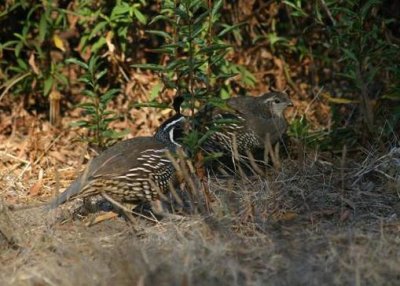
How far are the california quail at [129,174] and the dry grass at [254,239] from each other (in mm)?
214

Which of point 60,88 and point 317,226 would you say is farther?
point 60,88

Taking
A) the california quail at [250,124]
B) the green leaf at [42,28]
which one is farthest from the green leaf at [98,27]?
the california quail at [250,124]

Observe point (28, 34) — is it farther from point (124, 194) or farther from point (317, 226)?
point (317, 226)

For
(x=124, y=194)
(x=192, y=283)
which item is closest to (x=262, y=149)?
(x=124, y=194)

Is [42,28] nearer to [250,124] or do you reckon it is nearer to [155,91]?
[155,91]

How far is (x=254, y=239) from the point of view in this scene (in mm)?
4602

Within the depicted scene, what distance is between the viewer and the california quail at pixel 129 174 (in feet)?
16.5

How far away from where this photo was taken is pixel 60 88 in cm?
749

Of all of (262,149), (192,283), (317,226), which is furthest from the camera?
(262,149)

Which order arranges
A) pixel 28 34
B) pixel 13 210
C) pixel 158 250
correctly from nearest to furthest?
pixel 158 250
pixel 13 210
pixel 28 34

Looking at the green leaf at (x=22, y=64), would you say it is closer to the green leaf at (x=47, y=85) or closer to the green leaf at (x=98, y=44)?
the green leaf at (x=47, y=85)

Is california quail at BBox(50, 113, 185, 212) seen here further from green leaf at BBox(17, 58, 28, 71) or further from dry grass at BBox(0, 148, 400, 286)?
green leaf at BBox(17, 58, 28, 71)

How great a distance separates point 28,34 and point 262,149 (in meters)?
2.47

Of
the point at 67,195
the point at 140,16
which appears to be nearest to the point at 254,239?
the point at 67,195
